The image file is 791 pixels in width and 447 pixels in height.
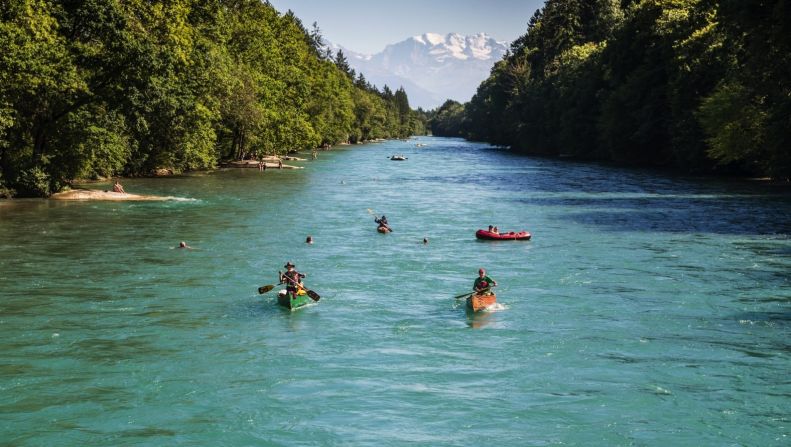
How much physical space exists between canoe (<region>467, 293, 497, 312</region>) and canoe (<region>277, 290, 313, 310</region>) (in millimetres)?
6371

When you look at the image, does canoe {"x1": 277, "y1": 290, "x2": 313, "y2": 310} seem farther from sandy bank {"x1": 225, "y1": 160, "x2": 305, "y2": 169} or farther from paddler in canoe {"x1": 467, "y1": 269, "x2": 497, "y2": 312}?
sandy bank {"x1": 225, "y1": 160, "x2": 305, "y2": 169}

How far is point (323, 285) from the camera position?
35.8 m

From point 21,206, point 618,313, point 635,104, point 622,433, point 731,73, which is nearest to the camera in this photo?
point 622,433

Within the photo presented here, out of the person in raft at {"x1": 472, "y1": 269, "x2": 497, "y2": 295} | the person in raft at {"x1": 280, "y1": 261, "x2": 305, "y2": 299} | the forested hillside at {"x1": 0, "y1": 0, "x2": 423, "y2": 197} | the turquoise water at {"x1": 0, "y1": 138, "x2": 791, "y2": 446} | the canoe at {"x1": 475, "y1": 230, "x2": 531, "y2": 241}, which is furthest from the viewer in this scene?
the forested hillside at {"x1": 0, "y1": 0, "x2": 423, "y2": 197}

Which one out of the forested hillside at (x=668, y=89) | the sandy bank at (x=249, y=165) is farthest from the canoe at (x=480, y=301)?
the sandy bank at (x=249, y=165)

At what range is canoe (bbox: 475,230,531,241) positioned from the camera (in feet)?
157

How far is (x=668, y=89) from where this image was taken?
96.9m

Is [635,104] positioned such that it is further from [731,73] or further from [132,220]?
[132,220]

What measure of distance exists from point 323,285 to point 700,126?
63.9 metres

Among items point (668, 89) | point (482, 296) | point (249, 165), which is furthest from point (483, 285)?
point (249, 165)

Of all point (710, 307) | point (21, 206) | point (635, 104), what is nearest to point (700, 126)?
point (635, 104)

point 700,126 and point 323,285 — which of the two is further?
point 700,126

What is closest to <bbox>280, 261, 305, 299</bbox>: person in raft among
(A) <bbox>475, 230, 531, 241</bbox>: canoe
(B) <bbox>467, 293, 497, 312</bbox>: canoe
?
(B) <bbox>467, 293, 497, 312</bbox>: canoe

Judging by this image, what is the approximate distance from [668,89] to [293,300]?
77.3 meters
